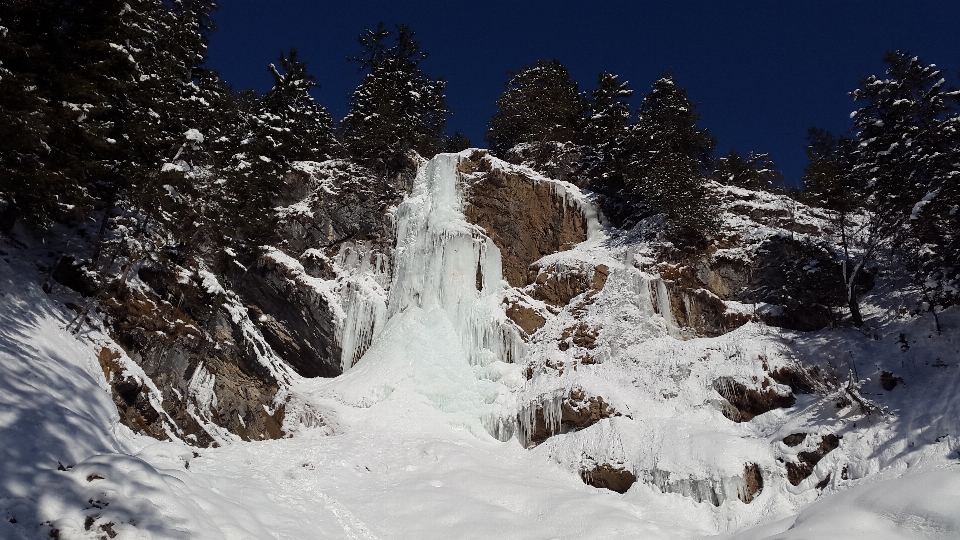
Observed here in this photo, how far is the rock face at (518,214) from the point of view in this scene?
2216 cm

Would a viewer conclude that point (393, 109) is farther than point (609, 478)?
Yes

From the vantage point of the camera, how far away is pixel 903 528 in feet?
18.9

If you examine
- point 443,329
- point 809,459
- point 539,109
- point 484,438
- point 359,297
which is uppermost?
point 539,109

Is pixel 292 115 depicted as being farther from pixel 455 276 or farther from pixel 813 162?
pixel 813 162

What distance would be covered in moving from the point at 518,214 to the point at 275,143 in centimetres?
983

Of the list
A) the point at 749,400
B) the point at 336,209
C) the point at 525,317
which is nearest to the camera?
the point at 749,400

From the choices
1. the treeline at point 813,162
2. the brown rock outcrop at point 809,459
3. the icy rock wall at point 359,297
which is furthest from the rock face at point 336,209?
the brown rock outcrop at point 809,459

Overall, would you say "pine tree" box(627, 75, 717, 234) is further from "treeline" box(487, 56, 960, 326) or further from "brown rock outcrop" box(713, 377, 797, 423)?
"brown rock outcrop" box(713, 377, 797, 423)

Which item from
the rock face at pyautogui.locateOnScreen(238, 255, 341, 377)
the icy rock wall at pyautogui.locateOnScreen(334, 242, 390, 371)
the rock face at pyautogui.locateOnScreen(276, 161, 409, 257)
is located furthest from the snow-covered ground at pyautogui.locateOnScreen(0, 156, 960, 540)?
the rock face at pyautogui.locateOnScreen(276, 161, 409, 257)

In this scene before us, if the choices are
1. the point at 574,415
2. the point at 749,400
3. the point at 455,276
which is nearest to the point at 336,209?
the point at 455,276

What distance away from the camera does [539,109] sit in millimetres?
28938

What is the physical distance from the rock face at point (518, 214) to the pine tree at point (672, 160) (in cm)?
310

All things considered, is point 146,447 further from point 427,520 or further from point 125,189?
point 125,189

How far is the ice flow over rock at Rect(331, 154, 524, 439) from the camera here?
16828 mm
